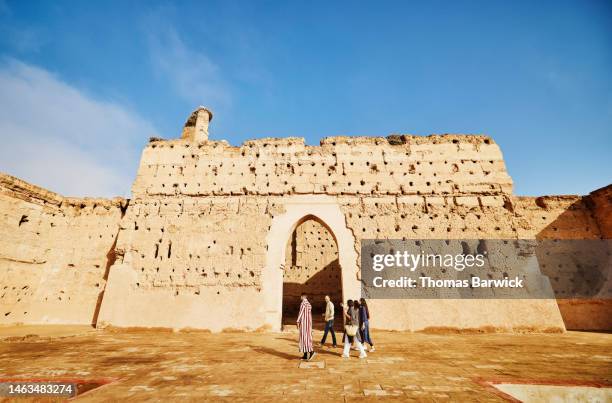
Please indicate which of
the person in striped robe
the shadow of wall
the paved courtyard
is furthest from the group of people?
the shadow of wall

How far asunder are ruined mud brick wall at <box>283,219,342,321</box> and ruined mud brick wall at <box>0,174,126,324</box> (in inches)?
334

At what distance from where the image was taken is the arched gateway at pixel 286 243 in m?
8.86

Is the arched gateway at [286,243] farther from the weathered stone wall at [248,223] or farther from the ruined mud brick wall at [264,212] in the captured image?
the ruined mud brick wall at [264,212]

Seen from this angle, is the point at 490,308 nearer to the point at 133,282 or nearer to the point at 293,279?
the point at 293,279

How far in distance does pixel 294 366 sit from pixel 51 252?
11.2 m

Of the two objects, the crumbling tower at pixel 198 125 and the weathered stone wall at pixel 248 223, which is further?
the crumbling tower at pixel 198 125

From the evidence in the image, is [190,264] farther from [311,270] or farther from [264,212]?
[311,270]

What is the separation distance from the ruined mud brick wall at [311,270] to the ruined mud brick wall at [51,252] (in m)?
8.49

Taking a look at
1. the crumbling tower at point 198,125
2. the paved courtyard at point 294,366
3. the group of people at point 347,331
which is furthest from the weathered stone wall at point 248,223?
the group of people at point 347,331

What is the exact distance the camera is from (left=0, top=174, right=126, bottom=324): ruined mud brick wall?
953cm

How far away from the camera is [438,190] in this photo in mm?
10070

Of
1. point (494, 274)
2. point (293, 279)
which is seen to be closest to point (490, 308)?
point (494, 274)

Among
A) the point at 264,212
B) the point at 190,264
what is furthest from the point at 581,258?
the point at 190,264

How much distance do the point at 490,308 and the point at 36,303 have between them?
50.4ft
